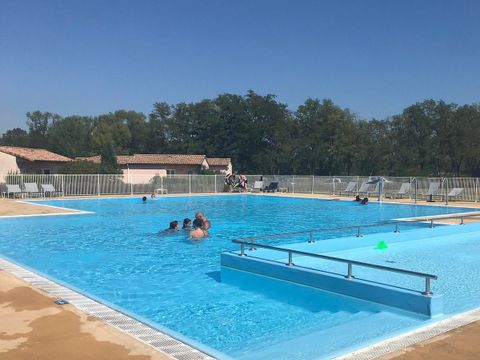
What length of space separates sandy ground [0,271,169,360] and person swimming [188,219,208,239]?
7755mm

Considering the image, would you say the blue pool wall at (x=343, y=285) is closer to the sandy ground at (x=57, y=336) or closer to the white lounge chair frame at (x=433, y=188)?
the sandy ground at (x=57, y=336)

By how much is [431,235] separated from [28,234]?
11325 millimetres

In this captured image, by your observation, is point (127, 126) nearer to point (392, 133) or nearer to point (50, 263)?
point (392, 133)

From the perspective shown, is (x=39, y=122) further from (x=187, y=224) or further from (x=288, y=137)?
(x=187, y=224)

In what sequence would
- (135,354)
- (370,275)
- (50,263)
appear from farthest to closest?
(50,263) → (370,275) → (135,354)

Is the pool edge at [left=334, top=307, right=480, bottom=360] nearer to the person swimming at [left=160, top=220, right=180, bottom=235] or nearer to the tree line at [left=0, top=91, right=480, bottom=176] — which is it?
the person swimming at [left=160, top=220, right=180, bottom=235]

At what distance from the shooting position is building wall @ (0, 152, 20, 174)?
37125mm

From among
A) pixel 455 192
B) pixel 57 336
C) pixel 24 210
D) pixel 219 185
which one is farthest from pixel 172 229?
pixel 219 185

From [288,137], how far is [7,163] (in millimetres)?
37516

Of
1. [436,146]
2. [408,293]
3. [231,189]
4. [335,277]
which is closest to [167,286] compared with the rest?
[335,277]

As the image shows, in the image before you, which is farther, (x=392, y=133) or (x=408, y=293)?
(x=392, y=133)

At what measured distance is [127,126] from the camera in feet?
251

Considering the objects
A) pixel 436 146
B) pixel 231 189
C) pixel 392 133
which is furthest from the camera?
pixel 392 133

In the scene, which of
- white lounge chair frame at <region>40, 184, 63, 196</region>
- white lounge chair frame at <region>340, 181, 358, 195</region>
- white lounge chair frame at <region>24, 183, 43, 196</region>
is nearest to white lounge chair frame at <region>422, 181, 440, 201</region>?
white lounge chair frame at <region>340, 181, 358, 195</region>
